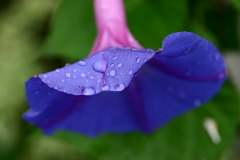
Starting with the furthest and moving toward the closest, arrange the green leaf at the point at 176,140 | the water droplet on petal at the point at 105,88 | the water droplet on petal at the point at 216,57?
the green leaf at the point at 176,140 → the water droplet on petal at the point at 216,57 → the water droplet on petal at the point at 105,88

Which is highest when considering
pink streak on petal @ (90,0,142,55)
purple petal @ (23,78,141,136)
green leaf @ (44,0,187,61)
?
pink streak on petal @ (90,0,142,55)

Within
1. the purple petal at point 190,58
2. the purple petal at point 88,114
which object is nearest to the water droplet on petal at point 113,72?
the purple petal at point 190,58

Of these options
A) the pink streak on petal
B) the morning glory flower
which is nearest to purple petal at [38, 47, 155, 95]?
the morning glory flower

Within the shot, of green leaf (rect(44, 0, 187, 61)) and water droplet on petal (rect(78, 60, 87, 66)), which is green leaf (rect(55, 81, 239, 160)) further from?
water droplet on petal (rect(78, 60, 87, 66))

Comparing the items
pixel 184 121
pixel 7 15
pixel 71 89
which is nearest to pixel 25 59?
pixel 7 15

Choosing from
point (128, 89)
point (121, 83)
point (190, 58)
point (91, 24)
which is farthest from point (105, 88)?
point (91, 24)

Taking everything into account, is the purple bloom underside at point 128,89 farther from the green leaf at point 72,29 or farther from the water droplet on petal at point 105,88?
the green leaf at point 72,29
